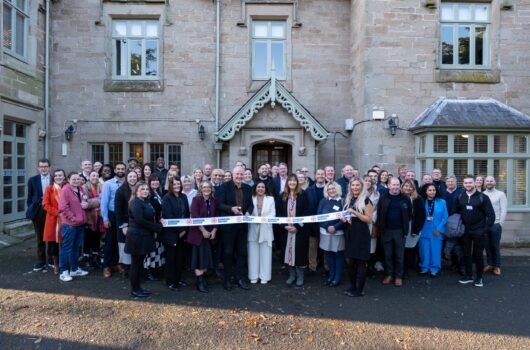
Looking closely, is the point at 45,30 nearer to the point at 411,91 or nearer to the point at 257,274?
the point at 257,274

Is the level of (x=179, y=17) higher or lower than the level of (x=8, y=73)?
higher

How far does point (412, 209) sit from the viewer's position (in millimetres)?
6301

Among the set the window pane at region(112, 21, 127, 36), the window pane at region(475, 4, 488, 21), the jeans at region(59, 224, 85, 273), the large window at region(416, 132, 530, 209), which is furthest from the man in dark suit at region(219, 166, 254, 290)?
the window pane at region(475, 4, 488, 21)

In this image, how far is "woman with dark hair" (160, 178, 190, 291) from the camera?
577cm

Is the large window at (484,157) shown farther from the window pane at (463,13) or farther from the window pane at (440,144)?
the window pane at (463,13)

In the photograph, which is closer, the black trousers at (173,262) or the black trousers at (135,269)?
the black trousers at (135,269)

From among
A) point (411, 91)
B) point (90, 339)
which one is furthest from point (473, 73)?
point (90, 339)

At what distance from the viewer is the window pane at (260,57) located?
1141cm

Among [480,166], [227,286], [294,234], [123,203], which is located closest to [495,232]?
[480,166]

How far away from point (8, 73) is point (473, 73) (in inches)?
471

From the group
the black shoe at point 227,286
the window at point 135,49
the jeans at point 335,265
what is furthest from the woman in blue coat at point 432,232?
the window at point 135,49

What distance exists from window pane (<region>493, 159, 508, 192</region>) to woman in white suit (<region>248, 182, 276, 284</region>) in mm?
6700

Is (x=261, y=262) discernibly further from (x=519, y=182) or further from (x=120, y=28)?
(x=120, y=28)

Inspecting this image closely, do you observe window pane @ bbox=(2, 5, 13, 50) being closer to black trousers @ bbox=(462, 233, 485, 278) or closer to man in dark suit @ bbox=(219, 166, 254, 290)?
man in dark suit @ bbox=(219, 166, 254, 290)
